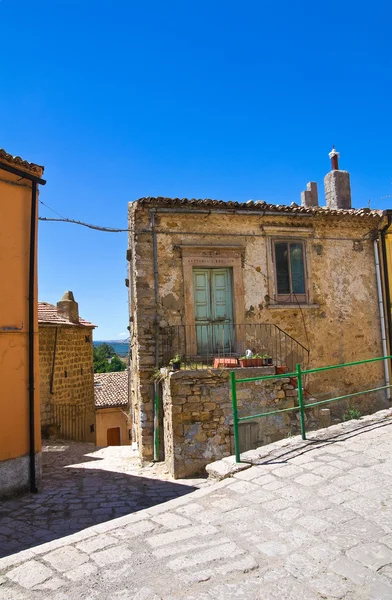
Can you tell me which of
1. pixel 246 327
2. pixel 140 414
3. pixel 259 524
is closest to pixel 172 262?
pixel 246 327

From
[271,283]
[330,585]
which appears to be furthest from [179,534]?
[271,283]

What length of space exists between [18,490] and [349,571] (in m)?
5.62

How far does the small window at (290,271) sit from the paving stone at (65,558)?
8.61 meters

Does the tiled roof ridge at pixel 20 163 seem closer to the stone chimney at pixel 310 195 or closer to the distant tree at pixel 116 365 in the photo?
the stone chimney at pixel 310 195

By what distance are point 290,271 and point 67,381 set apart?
856 centimetres

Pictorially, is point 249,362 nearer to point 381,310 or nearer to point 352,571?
point 381,310

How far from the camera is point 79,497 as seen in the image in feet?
23.3

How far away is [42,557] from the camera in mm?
3951

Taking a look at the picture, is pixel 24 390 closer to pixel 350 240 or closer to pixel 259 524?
pixel 259 524

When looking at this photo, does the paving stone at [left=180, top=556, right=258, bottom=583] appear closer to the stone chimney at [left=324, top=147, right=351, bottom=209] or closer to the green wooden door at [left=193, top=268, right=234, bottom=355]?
the green wooden door at [left=193, top=268, right=234, bottom=355]

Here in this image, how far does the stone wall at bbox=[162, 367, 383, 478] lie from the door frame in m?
1.58

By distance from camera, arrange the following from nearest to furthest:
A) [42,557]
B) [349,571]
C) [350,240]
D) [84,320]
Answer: [349,571]
[42,557]
[350,240]
[84,320]

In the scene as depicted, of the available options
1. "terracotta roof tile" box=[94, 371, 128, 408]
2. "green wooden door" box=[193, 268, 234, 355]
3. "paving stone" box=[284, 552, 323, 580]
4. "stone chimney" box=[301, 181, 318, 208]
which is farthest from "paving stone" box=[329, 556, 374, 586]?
"terracotta roof tile" box=[94, 371, 128, 408]

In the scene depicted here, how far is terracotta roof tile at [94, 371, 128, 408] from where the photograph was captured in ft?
80.4
